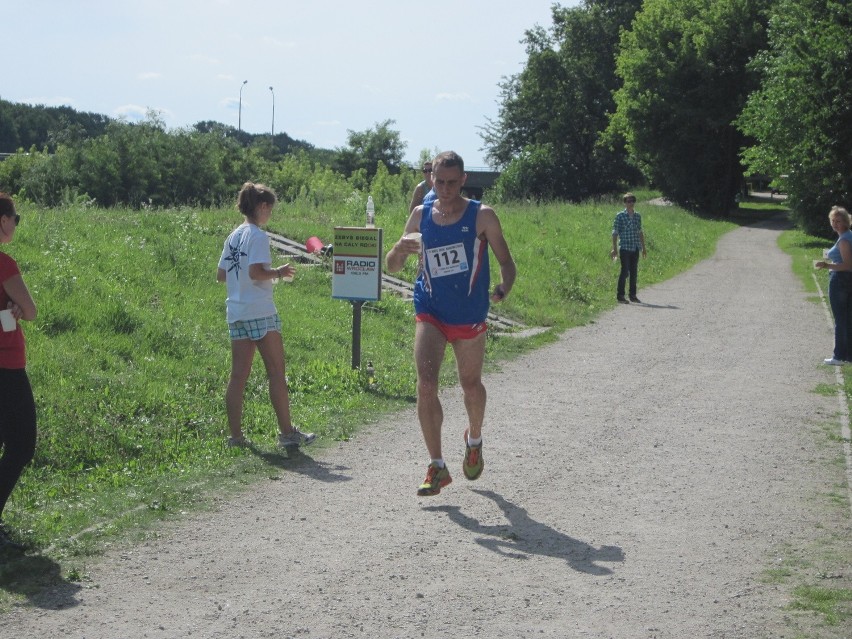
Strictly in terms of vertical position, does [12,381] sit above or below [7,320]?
below

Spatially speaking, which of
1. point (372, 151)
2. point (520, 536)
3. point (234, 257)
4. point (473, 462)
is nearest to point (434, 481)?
point (473, 462)

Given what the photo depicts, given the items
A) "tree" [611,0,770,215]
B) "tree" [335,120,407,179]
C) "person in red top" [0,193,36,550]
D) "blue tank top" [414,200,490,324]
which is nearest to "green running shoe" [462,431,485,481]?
"blue tank top" [414,200,490,324]

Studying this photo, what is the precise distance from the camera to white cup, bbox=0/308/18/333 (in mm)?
5812

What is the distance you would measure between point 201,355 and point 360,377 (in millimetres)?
1682

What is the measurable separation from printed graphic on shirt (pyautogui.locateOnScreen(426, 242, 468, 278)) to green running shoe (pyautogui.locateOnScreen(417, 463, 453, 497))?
4.13 feet

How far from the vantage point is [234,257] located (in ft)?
27.2

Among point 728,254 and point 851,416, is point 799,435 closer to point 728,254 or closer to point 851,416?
point 851,416

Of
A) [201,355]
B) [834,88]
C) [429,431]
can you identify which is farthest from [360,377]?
[834,88]

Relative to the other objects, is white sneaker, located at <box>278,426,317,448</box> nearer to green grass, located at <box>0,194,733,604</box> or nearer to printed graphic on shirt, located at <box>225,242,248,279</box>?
green grass, located at <box>0,194,733,604</box>

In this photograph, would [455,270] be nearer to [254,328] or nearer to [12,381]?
[254,328]

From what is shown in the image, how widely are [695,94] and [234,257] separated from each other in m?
51.6

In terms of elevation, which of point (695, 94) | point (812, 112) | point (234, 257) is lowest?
point (234, 257)

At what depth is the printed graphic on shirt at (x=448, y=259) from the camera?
22.5 feet

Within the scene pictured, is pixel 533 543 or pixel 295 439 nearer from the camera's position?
pixel 533 543
